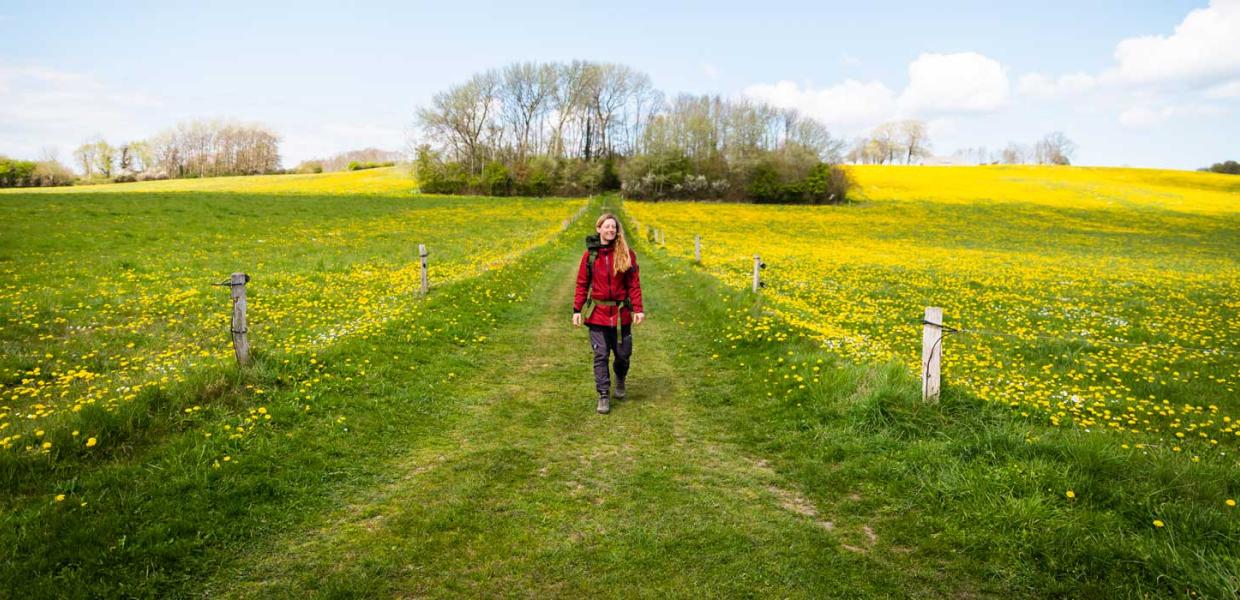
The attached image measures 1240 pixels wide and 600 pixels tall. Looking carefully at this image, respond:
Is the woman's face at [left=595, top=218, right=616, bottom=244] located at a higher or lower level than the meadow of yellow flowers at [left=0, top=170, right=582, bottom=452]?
higher

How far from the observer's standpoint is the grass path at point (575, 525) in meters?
4.00

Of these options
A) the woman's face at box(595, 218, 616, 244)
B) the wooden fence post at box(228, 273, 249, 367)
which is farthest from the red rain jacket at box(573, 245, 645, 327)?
the wooden fence post at box(228, 273, 249, 367)

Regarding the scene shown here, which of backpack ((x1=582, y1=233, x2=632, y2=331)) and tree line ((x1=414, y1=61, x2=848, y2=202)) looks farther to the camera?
tree line ((x1=414, y1=61, x2=848, y2=202))

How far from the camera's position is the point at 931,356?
21.9 ft

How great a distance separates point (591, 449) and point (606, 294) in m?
2.20

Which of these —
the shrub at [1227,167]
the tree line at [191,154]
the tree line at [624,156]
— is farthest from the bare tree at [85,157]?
the shrub at [1227,167]

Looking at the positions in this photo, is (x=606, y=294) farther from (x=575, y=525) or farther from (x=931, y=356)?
(x=931, y=356)

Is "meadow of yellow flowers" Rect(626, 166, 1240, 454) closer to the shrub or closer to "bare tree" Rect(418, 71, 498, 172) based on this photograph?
"bare tree" Rect(418, 71, 498, 172)

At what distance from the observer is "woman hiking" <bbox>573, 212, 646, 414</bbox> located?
7.60 meters

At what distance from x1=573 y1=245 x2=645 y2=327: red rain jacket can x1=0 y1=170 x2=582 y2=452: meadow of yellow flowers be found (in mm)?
4360

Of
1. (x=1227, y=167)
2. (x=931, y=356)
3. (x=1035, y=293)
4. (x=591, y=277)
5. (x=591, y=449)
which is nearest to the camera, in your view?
(x=591, y=449)

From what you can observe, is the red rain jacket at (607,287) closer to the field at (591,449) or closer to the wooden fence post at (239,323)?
the field at (591,449)

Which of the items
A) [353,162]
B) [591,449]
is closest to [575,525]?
[591,449]

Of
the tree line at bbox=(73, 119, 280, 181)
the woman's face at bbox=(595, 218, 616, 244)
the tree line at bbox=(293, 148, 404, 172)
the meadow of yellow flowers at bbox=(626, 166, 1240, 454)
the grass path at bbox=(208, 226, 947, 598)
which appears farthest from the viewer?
the tree line at bbox=(293, 148, 404, 172)
